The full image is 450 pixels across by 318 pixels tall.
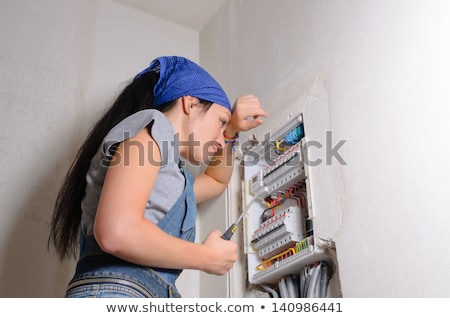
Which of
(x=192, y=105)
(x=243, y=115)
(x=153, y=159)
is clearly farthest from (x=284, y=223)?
(x=153, y=159)

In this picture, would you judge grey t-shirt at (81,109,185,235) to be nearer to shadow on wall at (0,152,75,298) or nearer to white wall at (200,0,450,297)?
white wall at (200,0,450,297)

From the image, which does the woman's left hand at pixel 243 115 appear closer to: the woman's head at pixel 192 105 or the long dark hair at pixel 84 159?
the woman's head at pixel 192 105

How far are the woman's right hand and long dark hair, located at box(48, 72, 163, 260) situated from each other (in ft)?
1.26

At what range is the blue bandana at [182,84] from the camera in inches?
51.2

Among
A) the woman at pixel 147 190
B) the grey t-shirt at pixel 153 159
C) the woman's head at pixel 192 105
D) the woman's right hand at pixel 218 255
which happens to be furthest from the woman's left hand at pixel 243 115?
the woman's right hand at pixel 218 255

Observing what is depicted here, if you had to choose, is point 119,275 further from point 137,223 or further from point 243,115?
point 243,115

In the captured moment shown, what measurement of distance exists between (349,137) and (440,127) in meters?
0.29

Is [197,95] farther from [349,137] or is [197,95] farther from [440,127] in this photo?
[440,127]

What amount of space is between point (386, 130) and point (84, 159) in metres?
0.77

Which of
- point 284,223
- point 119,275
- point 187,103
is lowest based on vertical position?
point 119,275

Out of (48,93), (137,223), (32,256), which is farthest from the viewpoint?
(48,93)

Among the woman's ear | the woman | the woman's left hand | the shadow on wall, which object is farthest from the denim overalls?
the shadow on wall

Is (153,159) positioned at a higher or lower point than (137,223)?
higher

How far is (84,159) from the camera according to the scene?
127 centimetres
